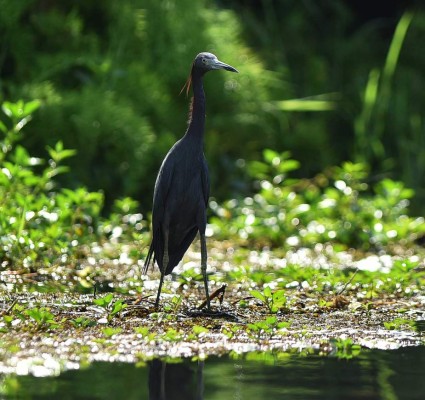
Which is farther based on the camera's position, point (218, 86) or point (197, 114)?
point (218, 86)

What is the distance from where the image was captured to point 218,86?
9.62m

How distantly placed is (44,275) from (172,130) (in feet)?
11.1

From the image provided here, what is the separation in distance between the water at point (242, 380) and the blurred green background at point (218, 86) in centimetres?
430

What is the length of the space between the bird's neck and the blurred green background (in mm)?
2656

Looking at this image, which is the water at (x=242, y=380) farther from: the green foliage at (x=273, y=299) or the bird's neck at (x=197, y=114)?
the bird's neck at (x=197, y=114)

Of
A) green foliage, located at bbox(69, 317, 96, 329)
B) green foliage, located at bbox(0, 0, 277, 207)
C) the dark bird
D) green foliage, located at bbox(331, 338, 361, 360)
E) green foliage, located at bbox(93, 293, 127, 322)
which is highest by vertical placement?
green foliage, located at bbox(0, 0, 277, 207)

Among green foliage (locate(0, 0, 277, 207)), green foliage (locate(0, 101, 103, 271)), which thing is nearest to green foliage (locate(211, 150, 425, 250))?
green foliage (locate(0, 0, 277, 207))

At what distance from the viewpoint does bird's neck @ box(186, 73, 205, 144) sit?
5543 millimetres

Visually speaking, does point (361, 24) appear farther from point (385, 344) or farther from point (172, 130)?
point (385, 344)

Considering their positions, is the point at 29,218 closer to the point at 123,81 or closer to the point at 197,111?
the point at 197,111

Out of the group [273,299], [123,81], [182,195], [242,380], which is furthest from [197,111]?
[123,81]

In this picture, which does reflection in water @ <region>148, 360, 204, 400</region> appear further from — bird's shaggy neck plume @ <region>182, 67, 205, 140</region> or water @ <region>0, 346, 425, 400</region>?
bird's shaggy neck plume @ <region>182, 67, 205, 140</region>

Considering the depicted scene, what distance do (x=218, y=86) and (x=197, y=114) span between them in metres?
4.09

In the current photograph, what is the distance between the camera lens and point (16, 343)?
421cm
